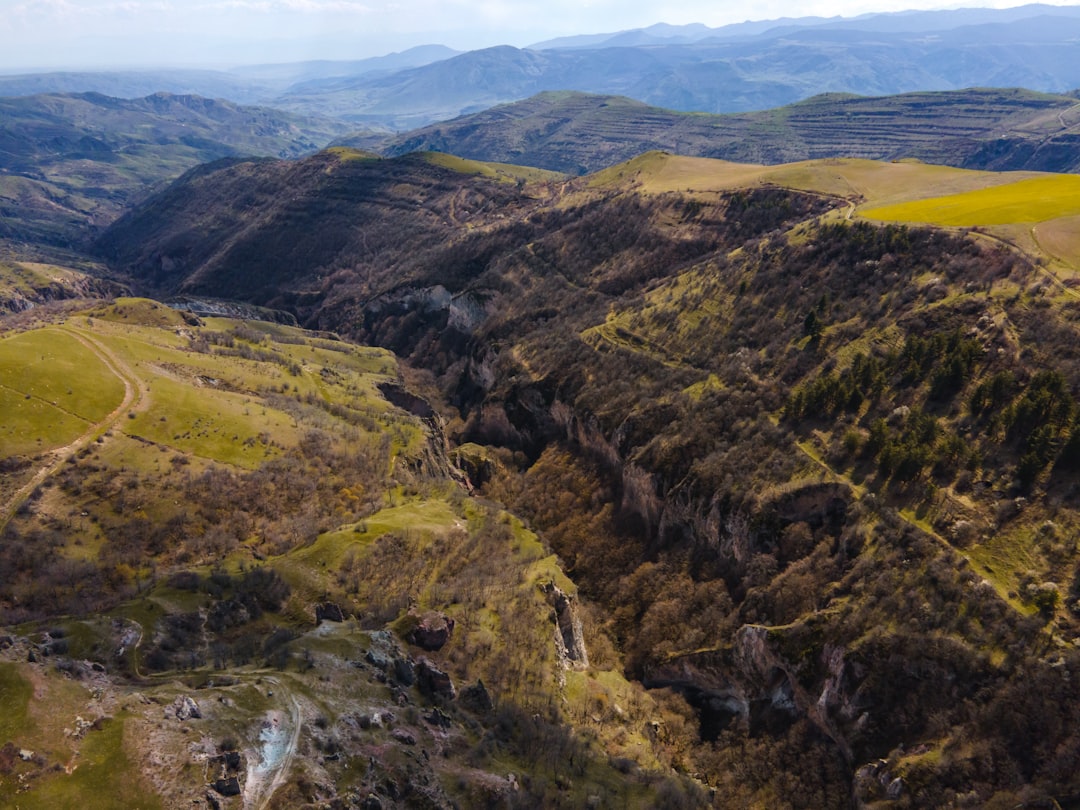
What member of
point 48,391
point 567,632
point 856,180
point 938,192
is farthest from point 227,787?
point 856,180

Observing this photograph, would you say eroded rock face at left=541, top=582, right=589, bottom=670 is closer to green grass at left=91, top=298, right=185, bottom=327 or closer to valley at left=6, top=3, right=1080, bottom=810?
valley at left=6, top=3, right=1080, bottom=810

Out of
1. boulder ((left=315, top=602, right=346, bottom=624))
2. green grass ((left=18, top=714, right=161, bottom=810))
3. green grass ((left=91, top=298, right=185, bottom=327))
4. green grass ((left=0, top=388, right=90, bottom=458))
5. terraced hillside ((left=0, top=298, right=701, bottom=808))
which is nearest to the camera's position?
green grass ((left=18, top=714, right=161, bottom=810))

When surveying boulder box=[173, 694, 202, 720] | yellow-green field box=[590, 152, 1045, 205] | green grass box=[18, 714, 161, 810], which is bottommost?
boulder box=[173, 694, 202, 720]

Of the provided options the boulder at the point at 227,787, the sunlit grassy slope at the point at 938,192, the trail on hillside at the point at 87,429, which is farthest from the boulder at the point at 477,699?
the sunlit grassy slope at the point at 938,192

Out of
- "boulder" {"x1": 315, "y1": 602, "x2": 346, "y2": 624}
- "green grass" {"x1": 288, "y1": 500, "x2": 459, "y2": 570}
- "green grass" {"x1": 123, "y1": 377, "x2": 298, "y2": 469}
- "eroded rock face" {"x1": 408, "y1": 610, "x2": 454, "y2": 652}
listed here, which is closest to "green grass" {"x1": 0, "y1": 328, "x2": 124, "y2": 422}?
"green grass" {"x1": 123, "y1": 377, "x2": 298, "y2": 469}

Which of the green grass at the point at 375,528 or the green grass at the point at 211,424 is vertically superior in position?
the green grass at the point at 211,424

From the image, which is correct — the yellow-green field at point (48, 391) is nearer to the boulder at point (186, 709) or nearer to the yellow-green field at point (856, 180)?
the boulder at point (186, 709)
